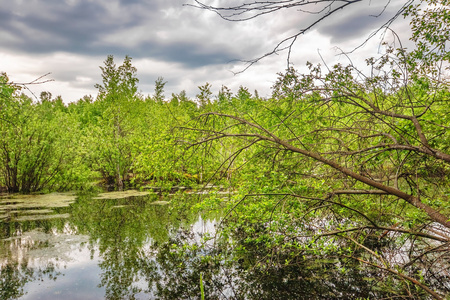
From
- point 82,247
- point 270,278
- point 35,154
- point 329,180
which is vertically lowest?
point 270,278

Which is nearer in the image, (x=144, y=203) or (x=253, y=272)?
(x=253, y=272)

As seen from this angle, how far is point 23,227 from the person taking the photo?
923cm

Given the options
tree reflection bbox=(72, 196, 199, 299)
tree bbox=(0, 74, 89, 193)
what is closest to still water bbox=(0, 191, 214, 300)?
tree reflection bbox=(72, 196, 199, 299)

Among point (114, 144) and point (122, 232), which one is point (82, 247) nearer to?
point (122, 232)

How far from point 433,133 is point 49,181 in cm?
1758

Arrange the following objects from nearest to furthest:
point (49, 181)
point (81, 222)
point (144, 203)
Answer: point (81, 222), point (144, 203), point (49, 181)

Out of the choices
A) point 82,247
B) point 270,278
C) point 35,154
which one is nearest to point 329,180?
point 270,278

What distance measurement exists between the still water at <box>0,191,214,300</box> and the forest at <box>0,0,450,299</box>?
0.86 m

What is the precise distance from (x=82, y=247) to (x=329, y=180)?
6.09 metres

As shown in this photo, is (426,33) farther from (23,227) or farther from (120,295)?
(23,227)

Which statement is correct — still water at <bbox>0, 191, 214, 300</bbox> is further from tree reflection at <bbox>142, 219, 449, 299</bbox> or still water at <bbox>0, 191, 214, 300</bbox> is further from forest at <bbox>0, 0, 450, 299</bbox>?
forest at <bbox>0, 0, 450, 299</bbox>

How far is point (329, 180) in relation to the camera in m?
4.47

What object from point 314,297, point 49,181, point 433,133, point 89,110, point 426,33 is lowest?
point 314,297

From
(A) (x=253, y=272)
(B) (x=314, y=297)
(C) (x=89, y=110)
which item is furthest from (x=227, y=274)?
(C) (x=89, y=110)
